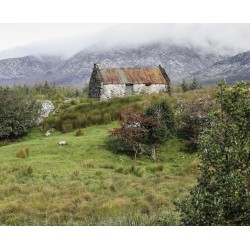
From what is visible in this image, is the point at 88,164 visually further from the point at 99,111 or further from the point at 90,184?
the point at 99,111

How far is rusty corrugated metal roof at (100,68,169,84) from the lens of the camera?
43.5 metres

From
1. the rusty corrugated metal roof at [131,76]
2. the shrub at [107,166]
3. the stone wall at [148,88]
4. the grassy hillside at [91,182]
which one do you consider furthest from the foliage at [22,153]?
the stone wall at [148,88]

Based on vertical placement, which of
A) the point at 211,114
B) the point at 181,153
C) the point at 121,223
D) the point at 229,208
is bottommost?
the point at 181,153

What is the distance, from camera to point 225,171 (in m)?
7.61

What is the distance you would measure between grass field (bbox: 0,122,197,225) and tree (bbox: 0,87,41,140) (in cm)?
629

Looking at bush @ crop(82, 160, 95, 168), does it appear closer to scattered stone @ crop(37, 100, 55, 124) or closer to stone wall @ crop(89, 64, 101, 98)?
scattered stone @ crop(37, 100, 55, 124)

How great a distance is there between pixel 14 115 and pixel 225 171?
92.0 ft

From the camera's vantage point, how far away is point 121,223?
10242mm

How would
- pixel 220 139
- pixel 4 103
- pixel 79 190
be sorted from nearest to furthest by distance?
1. pixel 220 139
2. pixel 79 190
3. pixel 4 103

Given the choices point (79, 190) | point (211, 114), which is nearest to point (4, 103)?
point (79, 190)

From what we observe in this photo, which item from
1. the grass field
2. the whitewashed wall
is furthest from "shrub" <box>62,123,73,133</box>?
the whitewashed wall

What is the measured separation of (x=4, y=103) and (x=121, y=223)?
1020 inches

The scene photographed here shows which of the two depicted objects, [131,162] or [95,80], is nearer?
[131,162]

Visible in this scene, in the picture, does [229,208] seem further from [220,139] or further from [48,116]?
[48,116]
